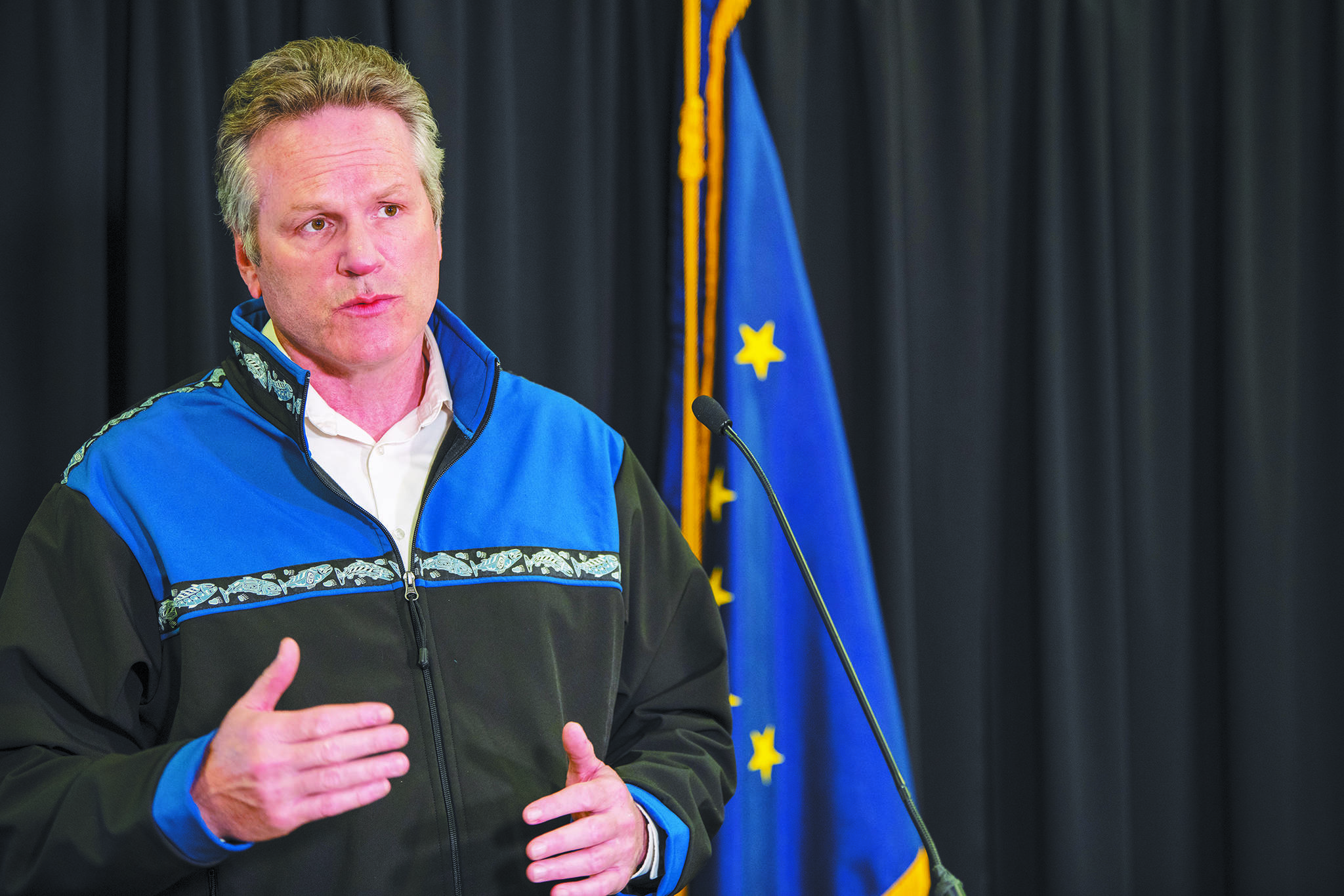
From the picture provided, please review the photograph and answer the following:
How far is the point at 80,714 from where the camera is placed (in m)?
1.26

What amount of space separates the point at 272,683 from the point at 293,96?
2.64 ft

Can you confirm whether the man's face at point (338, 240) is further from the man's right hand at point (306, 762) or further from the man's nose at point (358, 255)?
the man's right hand at point (306, 762)

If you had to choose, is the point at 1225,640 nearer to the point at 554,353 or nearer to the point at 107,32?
the point at 554,353

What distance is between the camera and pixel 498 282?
2031mm

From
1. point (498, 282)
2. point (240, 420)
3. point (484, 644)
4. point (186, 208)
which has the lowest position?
point (484, 644)

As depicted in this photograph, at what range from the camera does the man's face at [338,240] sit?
143cm

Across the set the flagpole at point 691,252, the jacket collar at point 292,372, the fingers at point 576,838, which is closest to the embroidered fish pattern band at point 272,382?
the jacket collar at point 292,372

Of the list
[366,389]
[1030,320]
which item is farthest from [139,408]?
[1030,320]

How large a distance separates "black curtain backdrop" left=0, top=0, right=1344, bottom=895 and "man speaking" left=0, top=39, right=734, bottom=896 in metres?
0.51

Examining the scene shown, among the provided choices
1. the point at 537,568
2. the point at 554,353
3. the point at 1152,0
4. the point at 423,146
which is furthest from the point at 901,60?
the point at 537,568

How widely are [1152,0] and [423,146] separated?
177cm

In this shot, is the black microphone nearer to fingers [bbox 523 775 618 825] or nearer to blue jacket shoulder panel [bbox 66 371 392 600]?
fingers [bbox 523 775 618 825]

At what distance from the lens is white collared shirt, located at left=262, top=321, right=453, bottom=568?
1.44 metres

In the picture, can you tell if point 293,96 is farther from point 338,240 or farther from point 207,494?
point 207,494
